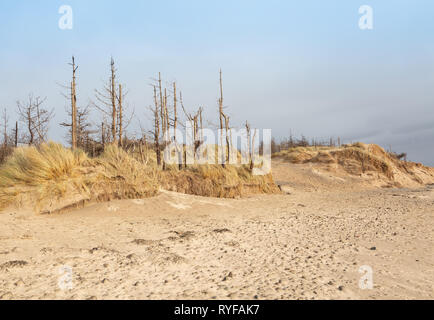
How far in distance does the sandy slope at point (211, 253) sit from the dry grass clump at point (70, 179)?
1.68ft

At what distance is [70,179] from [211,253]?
487 centimetres

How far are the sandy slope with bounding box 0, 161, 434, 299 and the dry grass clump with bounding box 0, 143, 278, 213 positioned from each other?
1.68 ft

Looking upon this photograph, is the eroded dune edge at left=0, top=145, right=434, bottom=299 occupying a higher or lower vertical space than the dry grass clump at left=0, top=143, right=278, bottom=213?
lower

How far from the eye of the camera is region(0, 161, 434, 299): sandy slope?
2838mm

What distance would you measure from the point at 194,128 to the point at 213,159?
250cm

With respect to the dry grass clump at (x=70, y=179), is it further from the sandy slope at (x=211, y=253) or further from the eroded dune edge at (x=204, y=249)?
the sandy slope at (x=211, y=253)

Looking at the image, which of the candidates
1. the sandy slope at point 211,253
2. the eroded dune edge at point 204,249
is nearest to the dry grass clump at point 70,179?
the eroded dune edge at point 204,249

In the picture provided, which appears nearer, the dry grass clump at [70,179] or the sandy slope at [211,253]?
the sandy slope at [211,253]

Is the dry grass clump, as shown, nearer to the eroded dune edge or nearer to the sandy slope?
the eroded dune edge

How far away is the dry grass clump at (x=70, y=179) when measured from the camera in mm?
6859

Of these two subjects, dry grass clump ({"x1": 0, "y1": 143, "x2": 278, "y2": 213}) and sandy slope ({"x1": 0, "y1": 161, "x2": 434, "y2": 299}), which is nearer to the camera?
sandy slope ({"x1": 0, "y1": 161, "x2": 434, "y2": 299})

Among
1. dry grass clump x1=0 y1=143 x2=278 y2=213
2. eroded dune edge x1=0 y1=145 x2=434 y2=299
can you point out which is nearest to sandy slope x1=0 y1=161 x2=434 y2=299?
eroded dune edge x1=0 y1=145 x2=434 y2=299

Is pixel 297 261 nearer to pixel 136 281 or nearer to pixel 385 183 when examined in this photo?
pixel 136 281

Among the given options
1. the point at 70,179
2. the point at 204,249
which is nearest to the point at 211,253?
the point at 204,249
